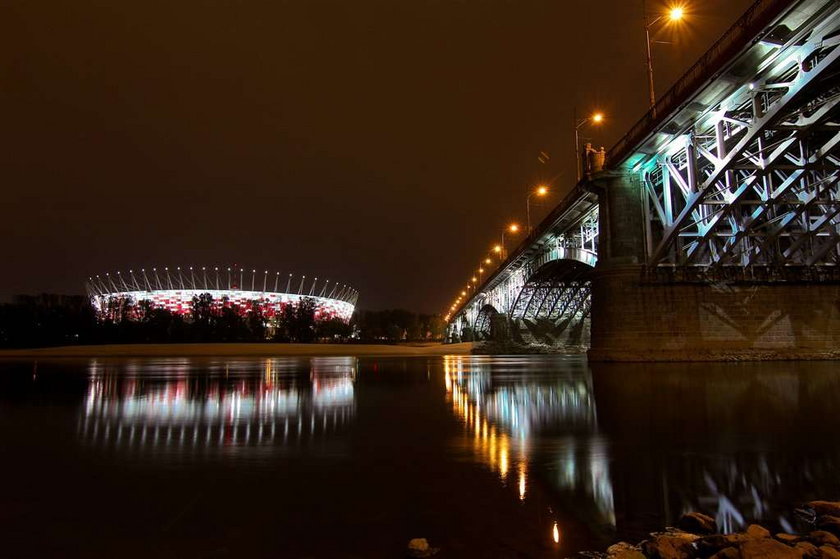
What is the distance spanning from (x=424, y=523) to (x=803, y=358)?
37024mm

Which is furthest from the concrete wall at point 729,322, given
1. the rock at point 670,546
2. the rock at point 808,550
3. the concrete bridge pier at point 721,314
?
the rock at point 670,546

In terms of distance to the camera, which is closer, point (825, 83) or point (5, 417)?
point (5, 417)

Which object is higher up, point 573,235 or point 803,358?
point 573,235

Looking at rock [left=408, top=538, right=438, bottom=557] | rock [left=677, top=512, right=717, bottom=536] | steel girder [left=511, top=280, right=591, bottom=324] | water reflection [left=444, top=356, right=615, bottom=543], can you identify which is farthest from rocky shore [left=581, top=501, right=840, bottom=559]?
steel girder [left=511, top=280, right=591, bottom=324]

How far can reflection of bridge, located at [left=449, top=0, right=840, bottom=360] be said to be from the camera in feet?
80.7

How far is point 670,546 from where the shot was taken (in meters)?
4.72

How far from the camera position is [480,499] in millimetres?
6391

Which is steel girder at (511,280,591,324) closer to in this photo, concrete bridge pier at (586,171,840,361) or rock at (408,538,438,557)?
concrete bridge pier at (586,171,840,361)

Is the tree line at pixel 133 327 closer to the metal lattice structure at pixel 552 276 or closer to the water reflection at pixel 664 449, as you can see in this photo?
the metal lattice structure at pixel 552 276

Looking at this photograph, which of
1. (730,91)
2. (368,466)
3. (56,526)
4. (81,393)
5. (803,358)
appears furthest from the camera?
(803,358)

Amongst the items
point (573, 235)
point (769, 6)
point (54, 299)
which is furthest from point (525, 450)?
point (54, 299)

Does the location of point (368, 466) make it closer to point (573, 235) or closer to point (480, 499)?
point (480, 499)

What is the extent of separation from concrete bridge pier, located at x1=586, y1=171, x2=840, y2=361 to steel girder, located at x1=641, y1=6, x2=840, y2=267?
1158mm

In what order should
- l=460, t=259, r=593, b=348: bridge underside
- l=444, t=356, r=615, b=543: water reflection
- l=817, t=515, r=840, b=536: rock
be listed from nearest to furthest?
1. l=817, t=515, r=840, b=536: rock
2. l=444, t=356, r=615, b=543: water reflection
3. l=460, t=259, r=593, b=348: bridge underside
